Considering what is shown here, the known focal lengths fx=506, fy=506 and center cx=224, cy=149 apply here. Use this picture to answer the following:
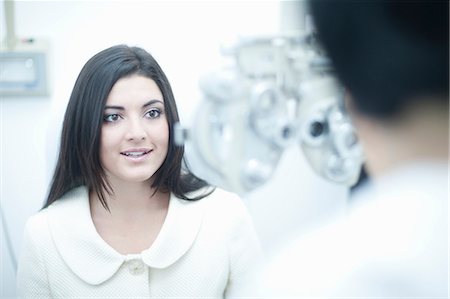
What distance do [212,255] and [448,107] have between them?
593 millimetres

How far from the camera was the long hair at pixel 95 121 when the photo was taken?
95 centimetres

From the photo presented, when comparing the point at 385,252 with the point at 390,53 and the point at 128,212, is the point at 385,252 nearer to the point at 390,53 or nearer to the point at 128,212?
the point at 390,53

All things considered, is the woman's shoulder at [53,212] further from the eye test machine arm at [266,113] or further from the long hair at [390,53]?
the long hair at [390,53]

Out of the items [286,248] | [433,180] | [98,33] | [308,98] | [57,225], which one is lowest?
[286,248]

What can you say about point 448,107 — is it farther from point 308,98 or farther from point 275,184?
point 275,184

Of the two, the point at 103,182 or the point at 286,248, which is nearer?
the point at 103,182

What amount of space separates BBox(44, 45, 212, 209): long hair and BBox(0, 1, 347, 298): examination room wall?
0.04 meters

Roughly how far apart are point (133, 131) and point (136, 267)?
281mm

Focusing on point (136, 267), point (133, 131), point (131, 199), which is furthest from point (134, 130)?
point (136, 267)

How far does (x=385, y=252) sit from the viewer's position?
960 mm

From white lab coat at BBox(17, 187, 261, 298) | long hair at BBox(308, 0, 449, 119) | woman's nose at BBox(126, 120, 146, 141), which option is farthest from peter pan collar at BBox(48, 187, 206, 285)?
long hair at BBox(308, 0, 449, 119)

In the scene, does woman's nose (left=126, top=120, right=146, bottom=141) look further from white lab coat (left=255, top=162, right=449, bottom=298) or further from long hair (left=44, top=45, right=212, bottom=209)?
white lab coat (left=255, top=162, right=449, bottom=298)

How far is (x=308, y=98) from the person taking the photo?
3.70 feet

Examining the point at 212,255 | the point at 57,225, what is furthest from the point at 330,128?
the point at 57,225
